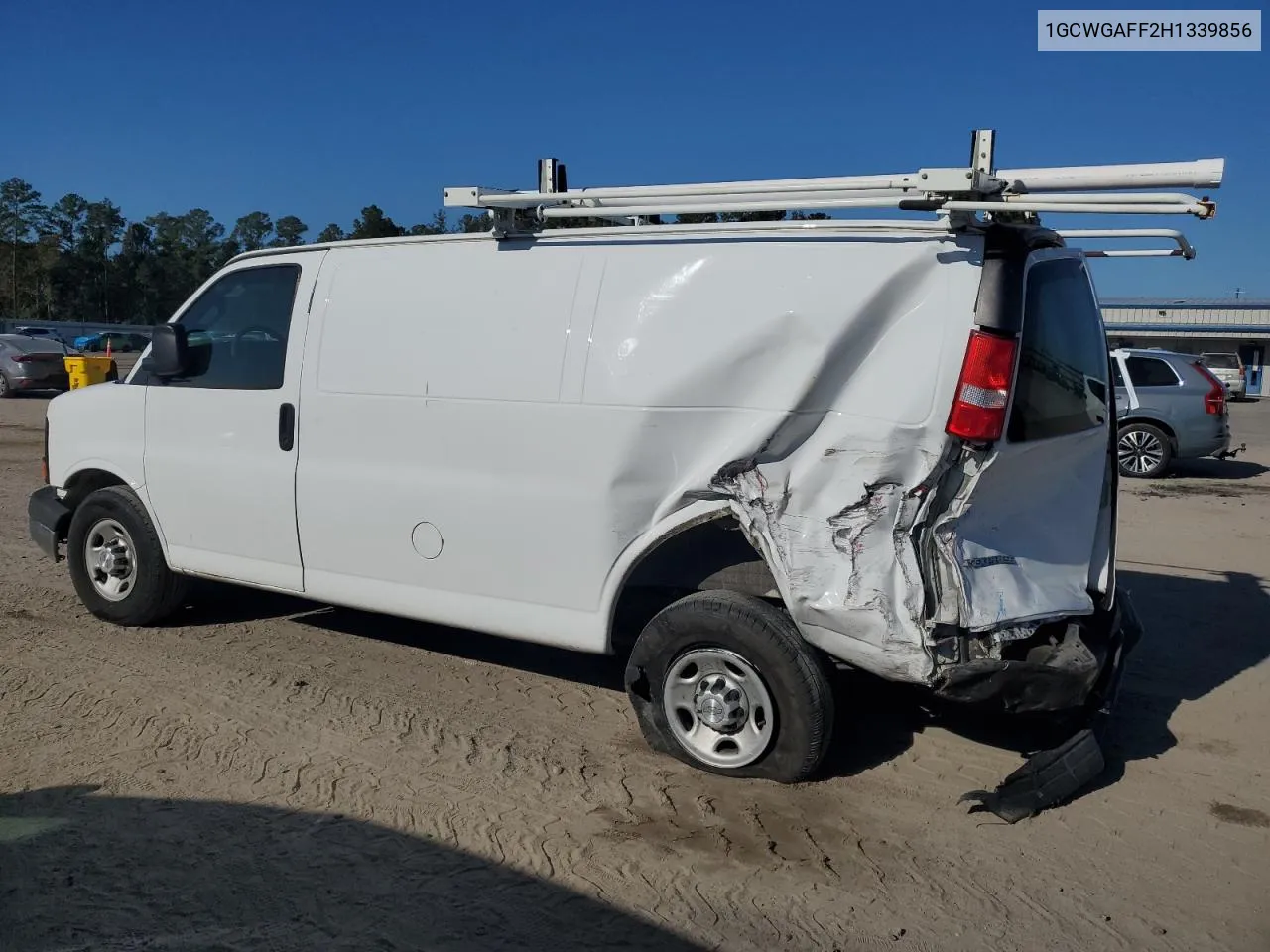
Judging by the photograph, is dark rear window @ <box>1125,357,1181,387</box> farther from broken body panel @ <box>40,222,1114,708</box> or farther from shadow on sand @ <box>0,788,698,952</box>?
shadow on sand @ <box>0,788,698,952</box>

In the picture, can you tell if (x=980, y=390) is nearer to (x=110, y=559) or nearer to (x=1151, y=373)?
(x=110, y=559)

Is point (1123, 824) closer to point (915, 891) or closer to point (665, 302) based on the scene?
point (915, 891)

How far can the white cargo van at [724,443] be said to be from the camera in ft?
13.1

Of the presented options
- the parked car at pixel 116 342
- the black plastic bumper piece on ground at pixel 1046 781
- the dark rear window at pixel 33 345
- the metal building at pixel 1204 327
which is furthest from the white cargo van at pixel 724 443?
the metal building at pixel 1204 327

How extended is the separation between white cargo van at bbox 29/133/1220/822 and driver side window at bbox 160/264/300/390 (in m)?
0.03

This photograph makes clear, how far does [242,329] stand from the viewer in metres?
5.88

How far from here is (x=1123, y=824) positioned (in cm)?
416

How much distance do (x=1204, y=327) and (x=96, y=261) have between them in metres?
69.3

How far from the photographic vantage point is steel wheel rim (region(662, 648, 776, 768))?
14.4 ft

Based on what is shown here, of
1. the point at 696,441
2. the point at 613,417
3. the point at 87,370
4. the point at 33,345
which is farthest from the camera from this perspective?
the point at 33,345

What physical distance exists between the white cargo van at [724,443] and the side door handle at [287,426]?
0.05 feet

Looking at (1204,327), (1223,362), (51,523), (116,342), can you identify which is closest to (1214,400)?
(51,523)

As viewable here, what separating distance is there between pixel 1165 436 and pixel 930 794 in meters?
12.1

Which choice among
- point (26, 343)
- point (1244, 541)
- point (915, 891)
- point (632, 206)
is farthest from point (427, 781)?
point (26, 343)
